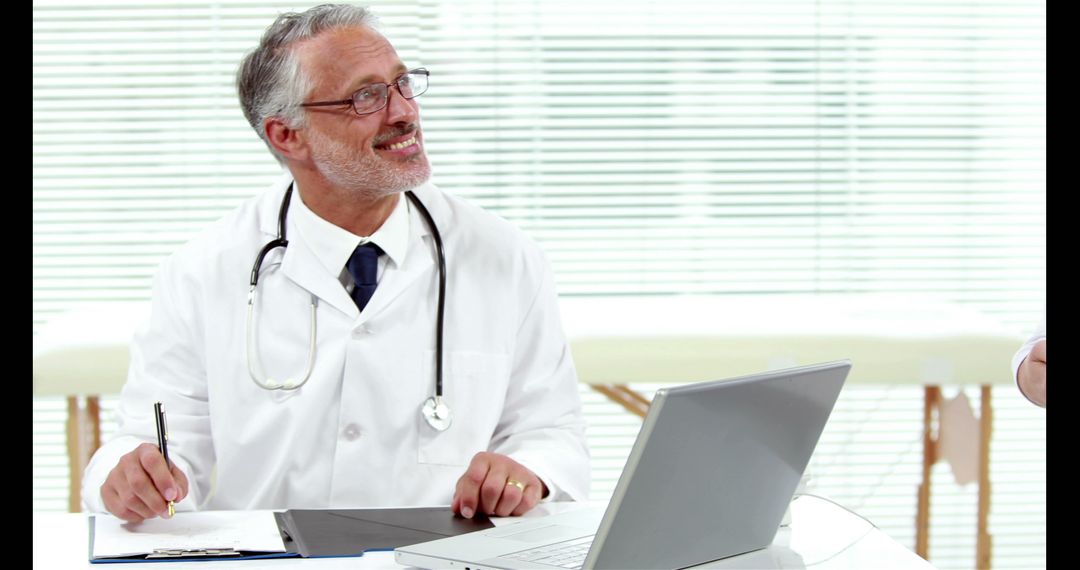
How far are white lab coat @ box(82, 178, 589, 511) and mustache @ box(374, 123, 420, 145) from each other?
0.45 ft

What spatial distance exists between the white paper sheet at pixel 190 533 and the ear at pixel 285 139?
0.64m

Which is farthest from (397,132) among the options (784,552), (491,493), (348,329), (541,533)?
(784,552)

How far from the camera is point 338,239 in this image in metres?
1.63

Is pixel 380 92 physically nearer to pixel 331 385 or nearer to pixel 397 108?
pixel 397 108

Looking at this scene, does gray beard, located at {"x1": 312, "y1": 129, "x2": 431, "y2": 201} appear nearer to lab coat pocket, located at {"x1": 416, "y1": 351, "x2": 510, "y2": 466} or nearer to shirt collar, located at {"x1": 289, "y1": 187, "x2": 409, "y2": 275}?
shirt collar, located at {"x1": 289, "y1": 187, "x2": 409, "y2": 275}

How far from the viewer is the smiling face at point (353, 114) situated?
165cm

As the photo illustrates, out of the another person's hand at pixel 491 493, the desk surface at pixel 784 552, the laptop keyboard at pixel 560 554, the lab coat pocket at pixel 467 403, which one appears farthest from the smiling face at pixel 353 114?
the laptop keyboard at pixel 560 554

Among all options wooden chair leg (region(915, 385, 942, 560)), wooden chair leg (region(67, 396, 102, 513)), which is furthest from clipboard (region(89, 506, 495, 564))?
wooden chair leg (region(915, 385, 942, 560))

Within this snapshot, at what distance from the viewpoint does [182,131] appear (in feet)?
10.8

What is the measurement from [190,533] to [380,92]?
2.46 ft

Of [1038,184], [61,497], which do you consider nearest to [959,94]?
[1038,184]
